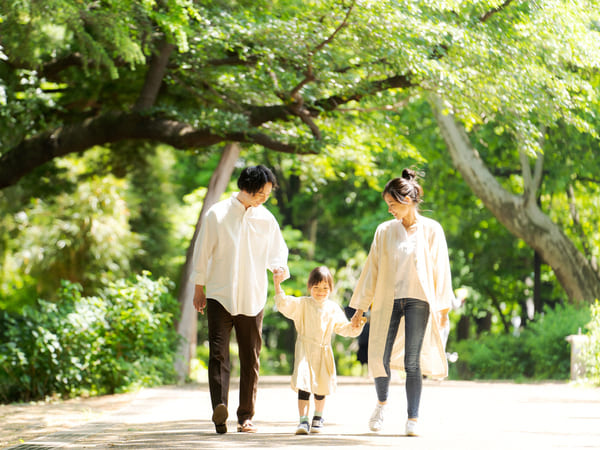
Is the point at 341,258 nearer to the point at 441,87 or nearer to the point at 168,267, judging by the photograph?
the point at 168,267

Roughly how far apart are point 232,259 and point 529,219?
14.5m

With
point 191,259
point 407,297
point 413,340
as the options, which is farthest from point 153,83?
point 413,340

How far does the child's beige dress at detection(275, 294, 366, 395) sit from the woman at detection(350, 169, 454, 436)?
310 mm

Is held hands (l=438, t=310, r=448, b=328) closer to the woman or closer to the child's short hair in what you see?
the woman

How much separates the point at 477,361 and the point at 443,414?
12465 millimetres

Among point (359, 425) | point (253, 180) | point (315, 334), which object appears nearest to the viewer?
point (253, 180)

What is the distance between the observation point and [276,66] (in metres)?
13.0

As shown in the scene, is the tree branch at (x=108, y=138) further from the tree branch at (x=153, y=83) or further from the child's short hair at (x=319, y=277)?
the child's short hair at (x=319, y=277)

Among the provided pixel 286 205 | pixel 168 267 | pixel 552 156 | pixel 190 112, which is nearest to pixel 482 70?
pixel 190 112

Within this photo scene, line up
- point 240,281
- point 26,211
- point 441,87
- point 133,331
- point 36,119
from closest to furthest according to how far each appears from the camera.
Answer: point 240,281 → point 441,87 → point 133,331 → point 36,119 → point 26,211

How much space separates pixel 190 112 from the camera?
1386cm

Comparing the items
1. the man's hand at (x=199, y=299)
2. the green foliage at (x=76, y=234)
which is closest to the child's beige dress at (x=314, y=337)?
the man's hand at (x=199, y=299)

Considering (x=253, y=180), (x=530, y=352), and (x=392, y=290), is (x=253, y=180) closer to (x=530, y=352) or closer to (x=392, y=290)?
(x=392, y=290)

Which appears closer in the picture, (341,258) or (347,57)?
(347,57)
